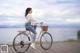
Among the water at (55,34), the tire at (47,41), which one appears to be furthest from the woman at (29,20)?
the tire at (47,41)

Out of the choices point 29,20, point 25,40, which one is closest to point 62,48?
point 25,40

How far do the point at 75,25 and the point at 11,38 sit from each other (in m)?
0.98

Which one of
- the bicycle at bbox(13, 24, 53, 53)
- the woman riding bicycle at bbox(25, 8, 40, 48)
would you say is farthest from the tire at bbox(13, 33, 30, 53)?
the woman riding bicycle at bbox(25, 8, 40, 48)

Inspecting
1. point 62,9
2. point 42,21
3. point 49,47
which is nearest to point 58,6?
point 62,9

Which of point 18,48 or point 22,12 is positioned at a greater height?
point 22,12

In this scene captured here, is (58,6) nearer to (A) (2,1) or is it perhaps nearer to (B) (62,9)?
(B) (62,9)

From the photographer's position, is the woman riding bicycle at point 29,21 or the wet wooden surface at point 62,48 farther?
the wet wooden surface at point 62,48

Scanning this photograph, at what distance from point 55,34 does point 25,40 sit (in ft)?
1.50

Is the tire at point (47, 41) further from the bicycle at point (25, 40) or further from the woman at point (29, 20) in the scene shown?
the woman at point (29, 20)

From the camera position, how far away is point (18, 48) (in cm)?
421

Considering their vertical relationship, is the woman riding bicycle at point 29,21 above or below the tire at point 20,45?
above

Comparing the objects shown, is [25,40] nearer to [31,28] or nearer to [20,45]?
[20,45]

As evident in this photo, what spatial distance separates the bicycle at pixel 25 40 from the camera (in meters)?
4.16

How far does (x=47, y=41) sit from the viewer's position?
4359 millimetres
